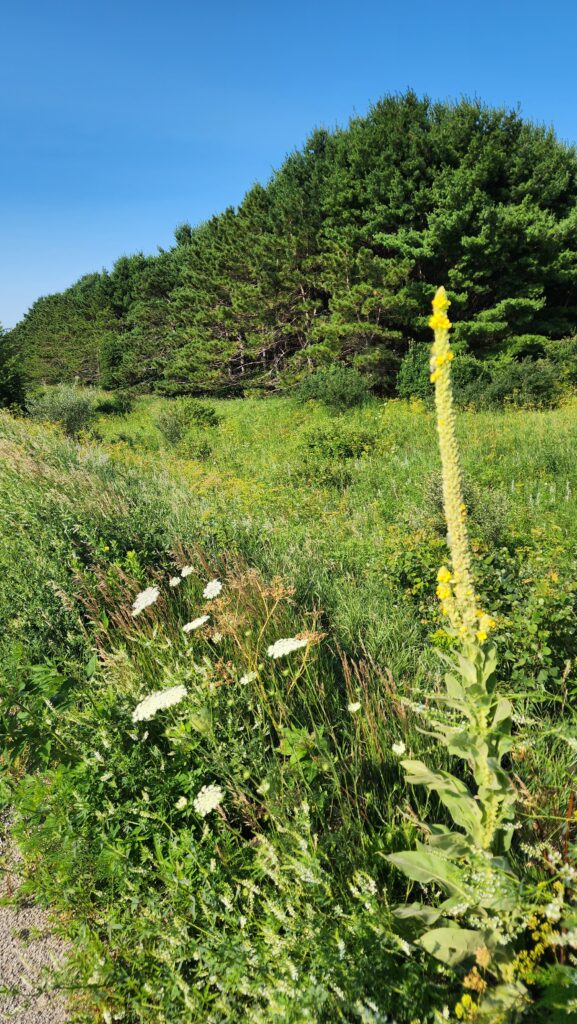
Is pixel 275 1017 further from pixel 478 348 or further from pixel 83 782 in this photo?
→ pixel 478 348

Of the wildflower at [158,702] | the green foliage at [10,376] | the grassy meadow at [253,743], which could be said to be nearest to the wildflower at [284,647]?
the grassy meadow at [253,743]

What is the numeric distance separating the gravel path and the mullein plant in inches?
47.4

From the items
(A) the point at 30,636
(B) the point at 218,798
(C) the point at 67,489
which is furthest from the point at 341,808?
(C) the point at 67,489

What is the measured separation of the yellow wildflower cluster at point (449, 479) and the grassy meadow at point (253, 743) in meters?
0.38

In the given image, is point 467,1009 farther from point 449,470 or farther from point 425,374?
point 425,374

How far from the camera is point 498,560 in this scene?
3482mm

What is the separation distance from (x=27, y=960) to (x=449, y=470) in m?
1.98

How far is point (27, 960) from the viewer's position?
1517 mm

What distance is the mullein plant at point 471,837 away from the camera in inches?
44.4

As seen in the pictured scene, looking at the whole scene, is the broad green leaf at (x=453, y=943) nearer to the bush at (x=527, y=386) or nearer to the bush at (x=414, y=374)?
the bush at (x=527, y=386)

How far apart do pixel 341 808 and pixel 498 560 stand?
2.27 meters

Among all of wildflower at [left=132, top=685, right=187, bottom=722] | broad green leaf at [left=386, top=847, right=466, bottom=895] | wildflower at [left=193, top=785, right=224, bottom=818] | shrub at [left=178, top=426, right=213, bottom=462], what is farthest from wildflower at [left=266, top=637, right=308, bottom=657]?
shrub at [left=178, top=426, right=213, bottom=462]

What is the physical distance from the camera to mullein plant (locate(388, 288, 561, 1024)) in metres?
1.13

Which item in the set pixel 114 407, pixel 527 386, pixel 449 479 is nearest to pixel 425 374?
pixel 527 386
